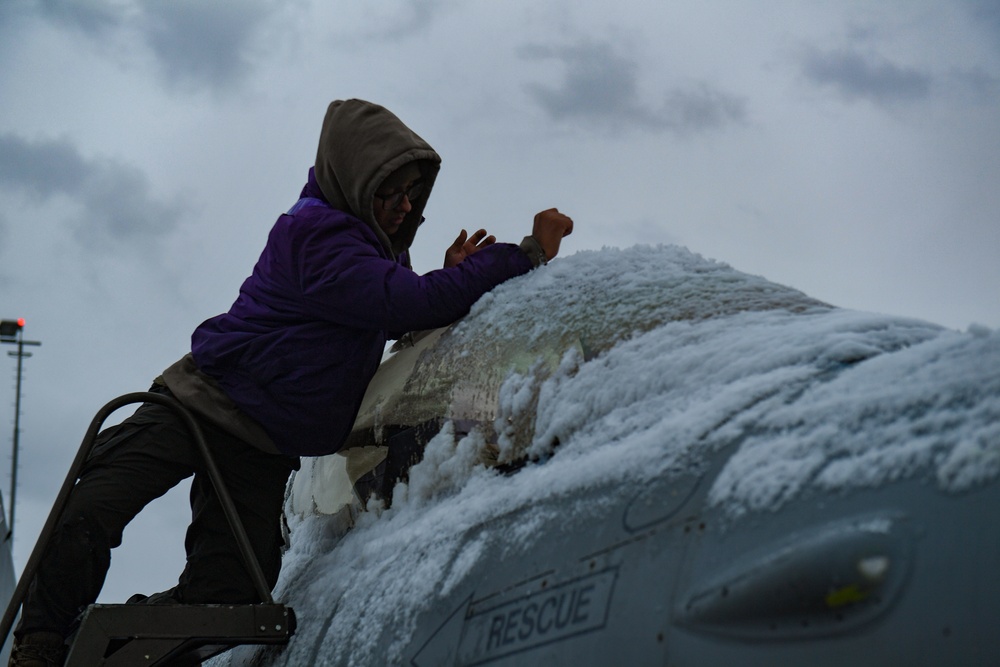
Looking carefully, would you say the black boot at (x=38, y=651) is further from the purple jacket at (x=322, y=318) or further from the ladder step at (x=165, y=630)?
the purple jacket at (x=322, y=318)

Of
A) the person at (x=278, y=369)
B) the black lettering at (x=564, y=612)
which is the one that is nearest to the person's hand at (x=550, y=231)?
the person at (x=278, y=369)

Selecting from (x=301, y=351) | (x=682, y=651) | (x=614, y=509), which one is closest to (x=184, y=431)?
(x=301, y=351)

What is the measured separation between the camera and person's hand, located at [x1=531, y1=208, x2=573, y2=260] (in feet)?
9.00

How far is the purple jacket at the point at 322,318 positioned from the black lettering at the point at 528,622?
39.1 inches

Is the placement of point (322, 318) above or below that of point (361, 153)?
below

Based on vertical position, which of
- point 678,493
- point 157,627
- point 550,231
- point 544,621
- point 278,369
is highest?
point 550,231

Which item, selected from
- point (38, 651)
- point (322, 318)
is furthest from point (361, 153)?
point (38, 651)

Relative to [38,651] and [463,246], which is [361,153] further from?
[38,651]

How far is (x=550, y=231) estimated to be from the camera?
2.75 metres

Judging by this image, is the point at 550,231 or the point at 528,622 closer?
the point at 528,622

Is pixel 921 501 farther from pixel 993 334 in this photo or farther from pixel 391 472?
pixel 391 472

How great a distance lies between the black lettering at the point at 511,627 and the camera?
1801mm

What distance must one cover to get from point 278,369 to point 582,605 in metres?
1.37

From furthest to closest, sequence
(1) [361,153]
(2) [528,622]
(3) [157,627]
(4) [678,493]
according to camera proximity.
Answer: (1) [361,153], (3) [157,627], (2) [528,622], (4) [678,493]
